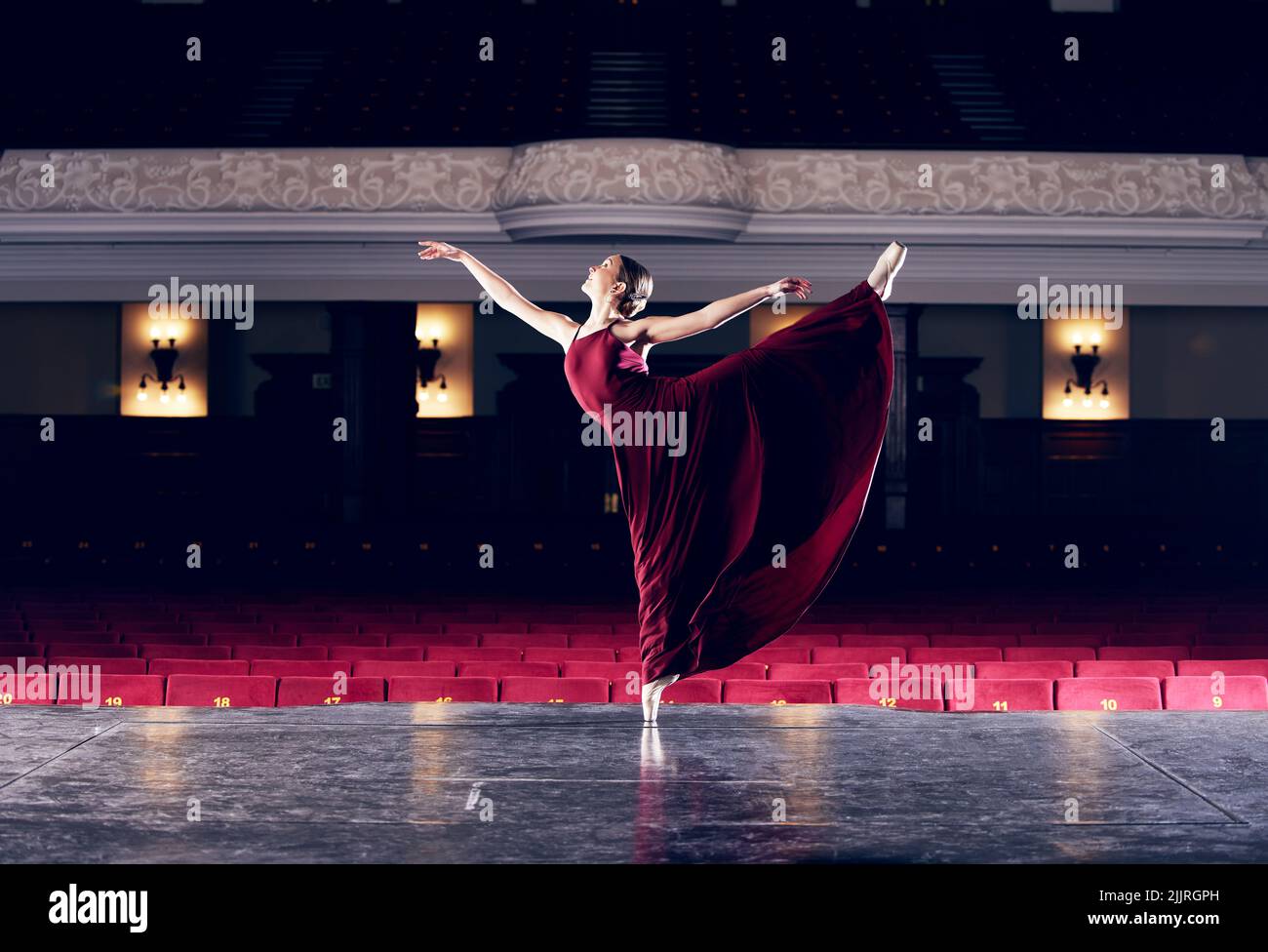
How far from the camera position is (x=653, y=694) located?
3727 millimetres

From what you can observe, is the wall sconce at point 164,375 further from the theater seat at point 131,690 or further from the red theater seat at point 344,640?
the theater seat at point 131,690

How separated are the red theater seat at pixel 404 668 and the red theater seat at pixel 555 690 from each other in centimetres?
68

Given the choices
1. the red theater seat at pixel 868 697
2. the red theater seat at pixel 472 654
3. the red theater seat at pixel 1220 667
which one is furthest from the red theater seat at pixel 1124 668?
the red theater seat at pixel 472 654

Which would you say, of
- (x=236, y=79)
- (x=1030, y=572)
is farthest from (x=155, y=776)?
(x=236, y=79)

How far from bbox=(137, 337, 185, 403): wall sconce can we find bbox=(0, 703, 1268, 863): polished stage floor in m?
10.2

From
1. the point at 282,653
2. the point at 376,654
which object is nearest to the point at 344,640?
the point at 282,653

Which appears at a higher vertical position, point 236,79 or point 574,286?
point 236,79

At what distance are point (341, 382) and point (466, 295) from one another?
1402 millimetres

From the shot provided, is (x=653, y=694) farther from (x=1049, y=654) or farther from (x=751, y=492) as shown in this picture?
(x=1049, y=654)

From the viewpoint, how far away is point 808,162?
1081cm

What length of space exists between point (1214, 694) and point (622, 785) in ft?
9.33

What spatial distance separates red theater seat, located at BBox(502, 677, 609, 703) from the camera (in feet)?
16.3

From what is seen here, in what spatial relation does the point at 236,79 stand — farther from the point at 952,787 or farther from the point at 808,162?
the point at 952,787

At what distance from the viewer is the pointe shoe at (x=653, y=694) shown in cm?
370
